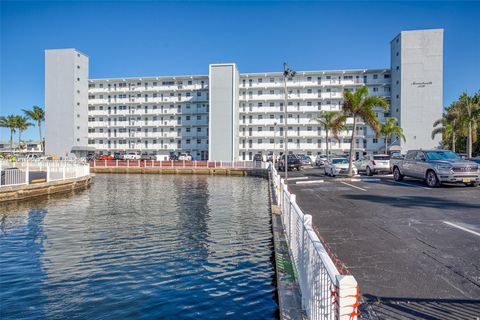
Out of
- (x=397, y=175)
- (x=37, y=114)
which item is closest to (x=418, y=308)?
(x=397, y=175)

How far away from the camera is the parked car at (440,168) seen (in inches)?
685

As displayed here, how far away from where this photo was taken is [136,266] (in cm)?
843

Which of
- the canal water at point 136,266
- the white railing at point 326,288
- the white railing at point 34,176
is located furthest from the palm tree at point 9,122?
the white railing at point 326,288

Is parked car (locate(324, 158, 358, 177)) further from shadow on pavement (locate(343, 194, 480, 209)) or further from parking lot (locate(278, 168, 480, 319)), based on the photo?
parking lot (locate(278, 168, 480, 319))

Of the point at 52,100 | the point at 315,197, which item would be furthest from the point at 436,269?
the point at 52,100

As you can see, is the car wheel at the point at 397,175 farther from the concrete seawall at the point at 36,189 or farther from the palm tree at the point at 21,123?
the palm tree at the point at 21,123

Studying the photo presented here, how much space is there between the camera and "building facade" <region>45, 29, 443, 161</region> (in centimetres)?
6375

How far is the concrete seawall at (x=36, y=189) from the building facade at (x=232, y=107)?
42.8 meters

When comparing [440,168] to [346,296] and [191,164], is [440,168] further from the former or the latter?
[191,164]

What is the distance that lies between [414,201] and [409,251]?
7499 mm

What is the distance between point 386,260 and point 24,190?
2082 centimetres

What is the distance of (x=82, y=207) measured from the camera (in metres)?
18.2

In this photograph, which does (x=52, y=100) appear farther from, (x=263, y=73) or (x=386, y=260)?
(x=386, y=260)

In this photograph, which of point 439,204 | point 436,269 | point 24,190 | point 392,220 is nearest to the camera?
point 436,269
